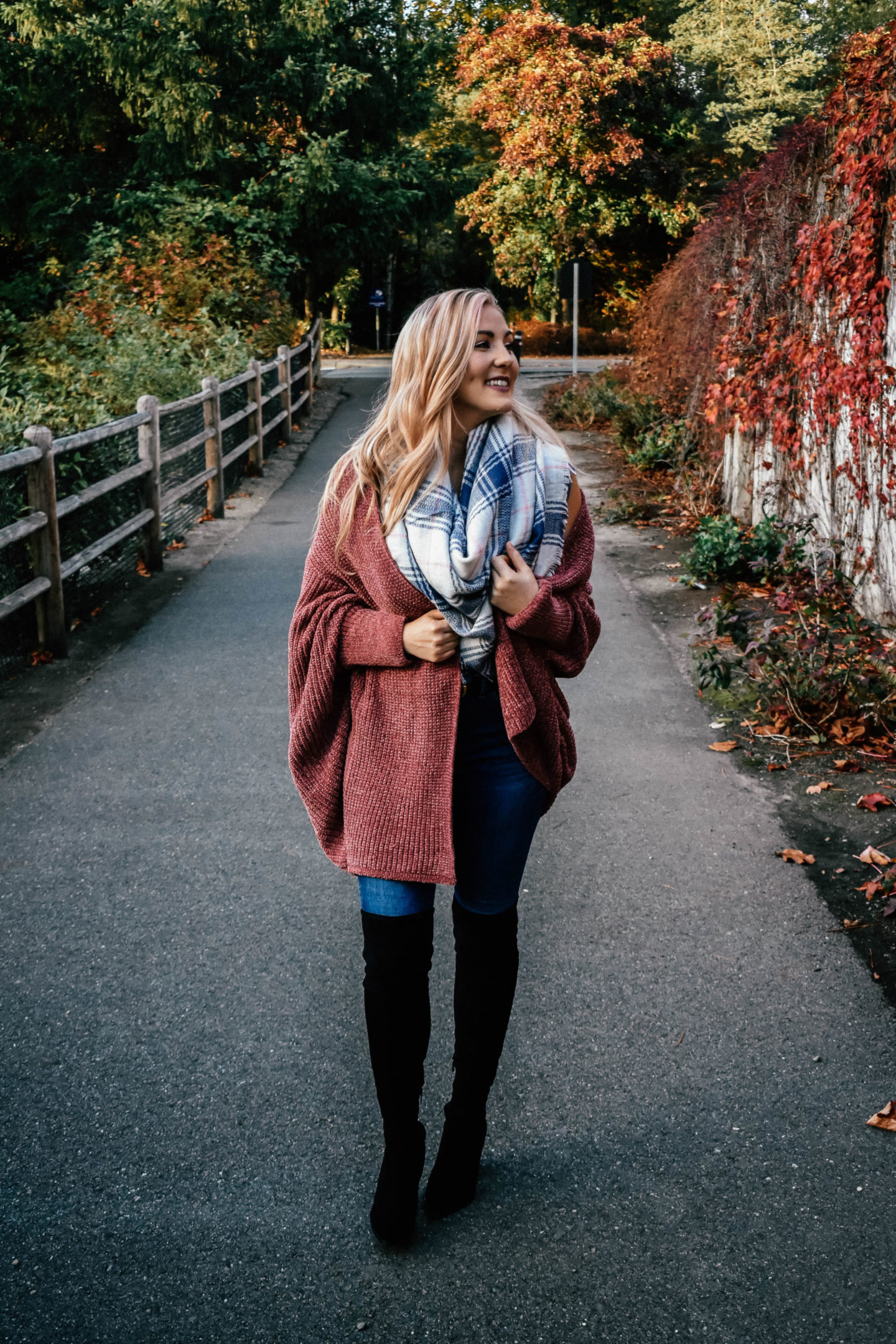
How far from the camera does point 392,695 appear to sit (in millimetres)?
2375

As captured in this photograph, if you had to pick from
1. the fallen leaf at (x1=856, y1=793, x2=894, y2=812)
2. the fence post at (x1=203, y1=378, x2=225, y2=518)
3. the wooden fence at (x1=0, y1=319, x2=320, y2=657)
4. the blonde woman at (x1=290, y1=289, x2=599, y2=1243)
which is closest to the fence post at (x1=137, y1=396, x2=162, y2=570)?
the wooden fence at (x1=0, y1=319, x2=320, y2=657)

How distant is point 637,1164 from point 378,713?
1266mm

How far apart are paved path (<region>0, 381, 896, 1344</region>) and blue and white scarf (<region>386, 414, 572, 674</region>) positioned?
1.25 metres

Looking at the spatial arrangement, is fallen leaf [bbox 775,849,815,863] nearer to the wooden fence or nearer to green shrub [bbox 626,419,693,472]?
the wooden fence

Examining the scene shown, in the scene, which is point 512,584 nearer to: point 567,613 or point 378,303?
point 567,613

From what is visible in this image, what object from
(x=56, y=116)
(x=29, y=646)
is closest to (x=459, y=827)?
(x=29, y=646)

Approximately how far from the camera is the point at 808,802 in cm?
489

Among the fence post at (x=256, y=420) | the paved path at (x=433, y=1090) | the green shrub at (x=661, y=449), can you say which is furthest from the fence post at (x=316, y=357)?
the paved path at (x=433, y=1090)

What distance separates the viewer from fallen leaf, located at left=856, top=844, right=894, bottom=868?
426 centimetres

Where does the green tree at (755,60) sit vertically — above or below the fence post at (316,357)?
above

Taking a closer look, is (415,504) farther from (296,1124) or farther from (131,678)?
(131,678)

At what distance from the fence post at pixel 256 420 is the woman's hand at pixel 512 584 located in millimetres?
12213

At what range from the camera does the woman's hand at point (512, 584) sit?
2.29m

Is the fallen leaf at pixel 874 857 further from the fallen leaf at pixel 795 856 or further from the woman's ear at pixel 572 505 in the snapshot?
the woman's ear at pixel 572 505
